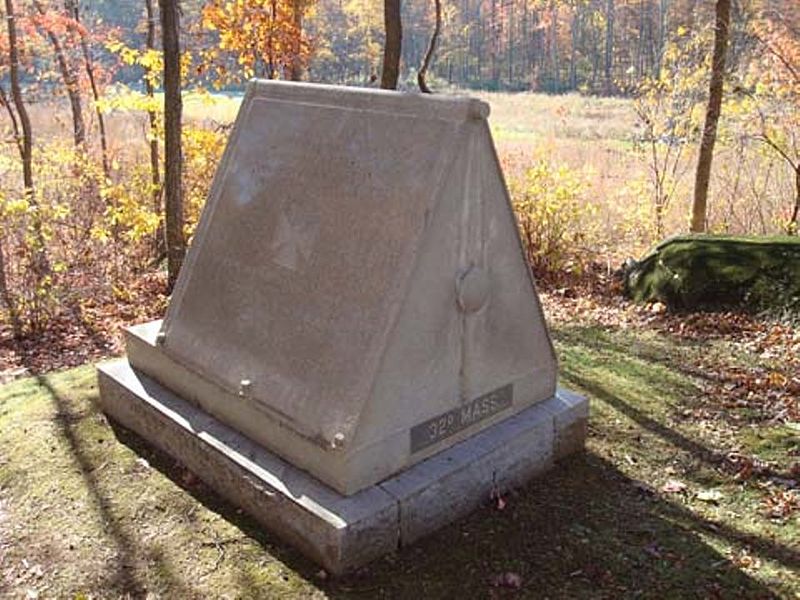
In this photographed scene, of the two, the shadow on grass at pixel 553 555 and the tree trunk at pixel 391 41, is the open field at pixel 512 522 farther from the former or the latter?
the tree trunk at pixel 391 41

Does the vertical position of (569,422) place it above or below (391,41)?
below

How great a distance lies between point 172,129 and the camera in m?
A: 8.36

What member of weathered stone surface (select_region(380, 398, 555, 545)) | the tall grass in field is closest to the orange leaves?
the tall grass in field

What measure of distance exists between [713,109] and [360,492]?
8274mm

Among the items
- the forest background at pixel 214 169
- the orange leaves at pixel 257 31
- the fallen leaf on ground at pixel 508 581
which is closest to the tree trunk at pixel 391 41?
the forest background at pixel 214 169

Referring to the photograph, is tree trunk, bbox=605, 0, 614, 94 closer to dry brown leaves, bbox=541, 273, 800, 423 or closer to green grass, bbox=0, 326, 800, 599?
dry brown leaves, bbox=541, 273, 800, 423

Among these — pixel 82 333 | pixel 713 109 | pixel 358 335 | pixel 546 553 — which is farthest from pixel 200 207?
pixel 546 553

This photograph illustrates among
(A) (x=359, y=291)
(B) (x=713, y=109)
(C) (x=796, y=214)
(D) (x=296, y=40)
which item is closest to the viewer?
(A) (x=359, y=291)

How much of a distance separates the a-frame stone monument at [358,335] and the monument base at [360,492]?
1 centimetres

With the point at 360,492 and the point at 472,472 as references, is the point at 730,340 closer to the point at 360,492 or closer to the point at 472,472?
the point at 472,472

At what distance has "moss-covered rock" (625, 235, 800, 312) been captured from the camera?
22.7 feet

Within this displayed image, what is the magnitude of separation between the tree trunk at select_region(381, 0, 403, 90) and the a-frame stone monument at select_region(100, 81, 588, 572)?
4985 millimetres

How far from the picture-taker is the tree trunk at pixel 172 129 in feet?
25.9

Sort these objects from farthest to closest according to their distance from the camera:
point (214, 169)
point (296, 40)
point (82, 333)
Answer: point (296, 40) < point (214, 169) < point (82, 333)
